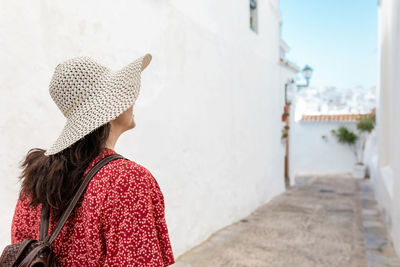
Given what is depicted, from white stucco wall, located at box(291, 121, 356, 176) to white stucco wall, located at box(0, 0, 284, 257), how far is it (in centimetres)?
835

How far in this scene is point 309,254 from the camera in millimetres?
3877

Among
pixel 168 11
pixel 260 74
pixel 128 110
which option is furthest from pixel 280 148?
pixel 128 110

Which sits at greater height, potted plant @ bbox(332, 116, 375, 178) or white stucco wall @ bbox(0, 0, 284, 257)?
white stucco wall @ bbox(0, 0, 284, 257)

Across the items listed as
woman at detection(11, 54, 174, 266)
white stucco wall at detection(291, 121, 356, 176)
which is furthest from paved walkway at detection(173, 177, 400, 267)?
white stucco wall at detection(291, 121, 356, 176)

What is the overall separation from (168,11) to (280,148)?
5452 mm

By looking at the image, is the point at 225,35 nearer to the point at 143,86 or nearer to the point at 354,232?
the point at 143,86

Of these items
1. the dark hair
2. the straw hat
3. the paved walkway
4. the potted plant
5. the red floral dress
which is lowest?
the paved walkway

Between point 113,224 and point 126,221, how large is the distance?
0.13 ft

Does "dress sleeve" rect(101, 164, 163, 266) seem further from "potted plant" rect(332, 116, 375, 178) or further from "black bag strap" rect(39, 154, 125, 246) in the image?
"potted plant" rect(332, 116, 375, 178)

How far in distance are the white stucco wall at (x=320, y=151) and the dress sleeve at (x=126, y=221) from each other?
1393 centimetres

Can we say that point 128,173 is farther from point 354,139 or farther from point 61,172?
point 354,139

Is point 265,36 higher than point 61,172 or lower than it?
higher

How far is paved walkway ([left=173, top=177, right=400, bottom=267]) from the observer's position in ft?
12.0

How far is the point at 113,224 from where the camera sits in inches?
36.2
